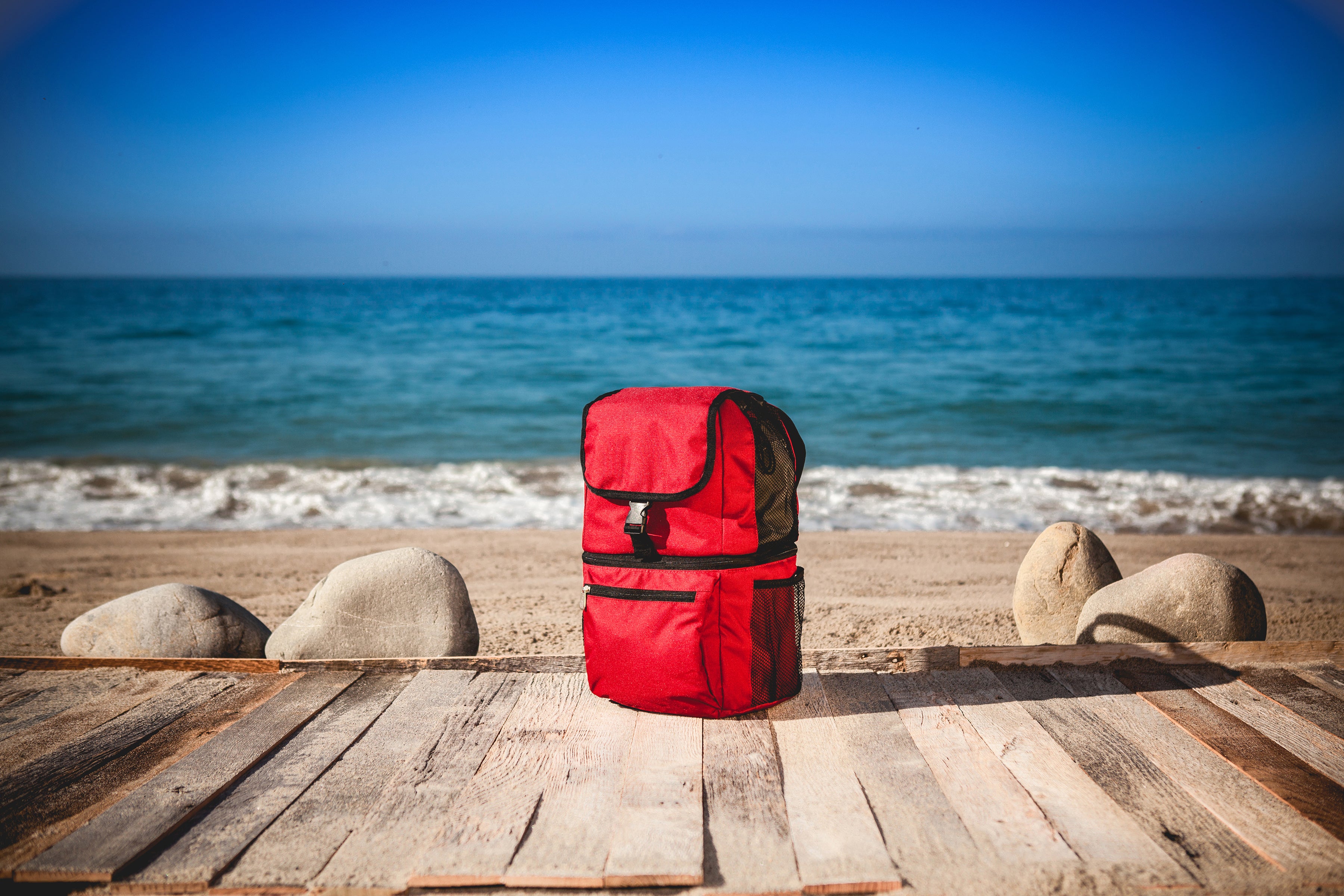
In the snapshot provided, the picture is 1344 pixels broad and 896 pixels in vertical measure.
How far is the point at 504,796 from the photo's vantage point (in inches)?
92.5

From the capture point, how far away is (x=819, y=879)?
6.42 feet

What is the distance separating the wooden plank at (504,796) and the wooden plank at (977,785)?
1.16 metres

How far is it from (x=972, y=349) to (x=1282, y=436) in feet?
39.4

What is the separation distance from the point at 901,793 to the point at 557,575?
13.8ft

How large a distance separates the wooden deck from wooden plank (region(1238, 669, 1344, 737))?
15mm

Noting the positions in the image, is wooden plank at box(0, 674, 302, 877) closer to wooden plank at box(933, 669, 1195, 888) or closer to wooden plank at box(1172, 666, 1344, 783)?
wooden plank at box(933, 669, 1195, 888)

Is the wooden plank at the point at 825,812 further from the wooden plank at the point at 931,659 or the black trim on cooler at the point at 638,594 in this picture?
the black trim on cooler at the point at 638,594

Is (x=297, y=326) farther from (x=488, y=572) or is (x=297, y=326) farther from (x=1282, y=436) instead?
(x=1282, y=436)

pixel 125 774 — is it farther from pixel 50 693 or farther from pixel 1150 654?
pixel 1150 654

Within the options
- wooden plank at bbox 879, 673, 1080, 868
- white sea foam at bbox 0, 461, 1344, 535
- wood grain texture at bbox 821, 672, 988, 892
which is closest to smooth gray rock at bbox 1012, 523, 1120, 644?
wooden plank at bbox 879, 673, 1080, 868

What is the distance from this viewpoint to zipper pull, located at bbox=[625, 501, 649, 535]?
8.96 ft

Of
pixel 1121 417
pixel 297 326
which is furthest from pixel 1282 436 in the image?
pixel 297 326

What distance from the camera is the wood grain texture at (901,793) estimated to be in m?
2.02

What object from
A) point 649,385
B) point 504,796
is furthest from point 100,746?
point 649,385
